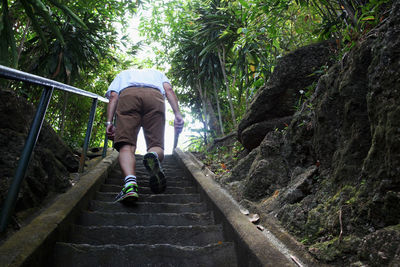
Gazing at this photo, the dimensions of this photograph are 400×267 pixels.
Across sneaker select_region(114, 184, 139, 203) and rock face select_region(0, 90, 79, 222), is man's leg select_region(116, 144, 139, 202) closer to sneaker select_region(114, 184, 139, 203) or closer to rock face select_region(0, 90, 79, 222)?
sneaker select_region(114, 184, 139, 203)

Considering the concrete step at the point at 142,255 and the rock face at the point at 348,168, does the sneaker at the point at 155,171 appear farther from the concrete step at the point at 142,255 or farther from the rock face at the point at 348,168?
the concrete step at the point at 142,255

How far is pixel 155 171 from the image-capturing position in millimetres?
2629

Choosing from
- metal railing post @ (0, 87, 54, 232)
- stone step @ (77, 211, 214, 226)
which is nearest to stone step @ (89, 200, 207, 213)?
stone step @ (77, 211, 214, 226)

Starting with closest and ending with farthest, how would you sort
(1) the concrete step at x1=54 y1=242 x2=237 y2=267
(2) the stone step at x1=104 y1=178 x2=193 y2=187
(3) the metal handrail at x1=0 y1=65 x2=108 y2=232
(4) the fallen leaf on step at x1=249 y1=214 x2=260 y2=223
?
(3) the metal handrail at x1=0 y1=65 x2=108 y2=232, (1) the concrete step at x1=54 y1=242 x2=237 y2=267, (4) the fallen leaf on step at x1=249 y1=214 x2=260 y2=223, (2) the stone step at x1=104 y1=178 x2=193 y2=187

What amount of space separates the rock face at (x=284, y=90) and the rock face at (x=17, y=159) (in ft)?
6.55

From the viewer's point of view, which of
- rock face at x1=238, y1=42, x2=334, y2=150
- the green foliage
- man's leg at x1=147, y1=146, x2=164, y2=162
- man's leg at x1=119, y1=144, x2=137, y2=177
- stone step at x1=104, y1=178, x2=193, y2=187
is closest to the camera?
man's leg at x1=119, y1=144, x2=137, y2=177

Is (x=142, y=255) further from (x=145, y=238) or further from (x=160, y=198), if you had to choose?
(x=160, y=198)

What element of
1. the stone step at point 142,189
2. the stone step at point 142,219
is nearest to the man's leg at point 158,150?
the stone step at point 142,189

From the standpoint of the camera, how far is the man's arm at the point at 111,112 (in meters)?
2.68

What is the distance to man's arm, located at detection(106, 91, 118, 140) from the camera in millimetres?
2677

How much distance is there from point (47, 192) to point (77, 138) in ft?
14.9

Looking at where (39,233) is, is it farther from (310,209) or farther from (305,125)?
(305,125)

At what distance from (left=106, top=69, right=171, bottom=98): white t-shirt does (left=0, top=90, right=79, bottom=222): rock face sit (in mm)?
832

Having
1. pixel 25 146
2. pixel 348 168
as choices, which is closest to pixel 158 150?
pixel 25 146
